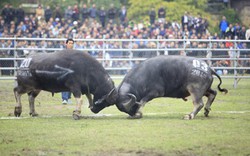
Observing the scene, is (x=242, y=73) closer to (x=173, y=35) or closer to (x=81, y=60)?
(x=173, y=35)

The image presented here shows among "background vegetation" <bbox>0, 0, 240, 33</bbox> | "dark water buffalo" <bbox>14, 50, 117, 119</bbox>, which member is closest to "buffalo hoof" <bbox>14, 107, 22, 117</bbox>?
"dark water buffalo" <bbox>14, 50, 117, 119</bbox>

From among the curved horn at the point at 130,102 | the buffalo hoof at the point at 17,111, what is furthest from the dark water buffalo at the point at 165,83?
the buffalo hoof at the point at 17,111

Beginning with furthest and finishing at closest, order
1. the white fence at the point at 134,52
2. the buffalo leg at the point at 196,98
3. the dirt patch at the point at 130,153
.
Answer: the white fence at the point at 134,52
the buffalo leg at the point at 196,98
the dirt patch at the point at 130,153

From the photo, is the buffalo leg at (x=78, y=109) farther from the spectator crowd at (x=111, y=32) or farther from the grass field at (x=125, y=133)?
the spectator crowd at (x=111, y=32)

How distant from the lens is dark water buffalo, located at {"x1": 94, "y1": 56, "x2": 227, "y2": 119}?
14.8 m

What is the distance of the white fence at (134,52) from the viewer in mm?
24031

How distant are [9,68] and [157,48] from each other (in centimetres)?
605

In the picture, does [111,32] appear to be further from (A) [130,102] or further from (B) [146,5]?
(A) [130,102]

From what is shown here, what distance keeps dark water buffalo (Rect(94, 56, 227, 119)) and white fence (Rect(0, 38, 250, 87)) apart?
29.0 ft

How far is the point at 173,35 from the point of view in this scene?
31625 mm

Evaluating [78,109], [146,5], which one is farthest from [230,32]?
[78,109]

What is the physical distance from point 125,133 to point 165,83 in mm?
2944

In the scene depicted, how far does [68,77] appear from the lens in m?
14.5

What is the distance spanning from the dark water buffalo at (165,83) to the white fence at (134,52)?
883cm
